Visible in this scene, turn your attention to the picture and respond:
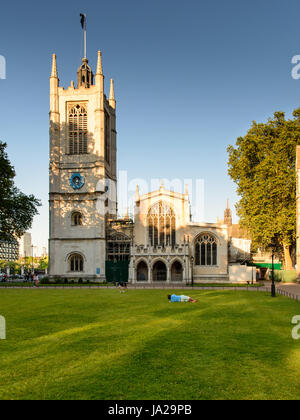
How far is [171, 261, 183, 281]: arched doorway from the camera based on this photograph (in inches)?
1834

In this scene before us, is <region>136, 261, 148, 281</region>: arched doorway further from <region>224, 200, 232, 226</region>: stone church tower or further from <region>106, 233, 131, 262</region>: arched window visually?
<region>224, 200, 232, 226</region>: stone church tower

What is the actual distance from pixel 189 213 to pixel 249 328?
3586 centimetres

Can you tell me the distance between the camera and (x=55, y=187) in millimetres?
49531

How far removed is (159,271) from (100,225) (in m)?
10.5

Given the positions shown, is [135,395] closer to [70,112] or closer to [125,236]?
[125,236]

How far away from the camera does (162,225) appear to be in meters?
48.5

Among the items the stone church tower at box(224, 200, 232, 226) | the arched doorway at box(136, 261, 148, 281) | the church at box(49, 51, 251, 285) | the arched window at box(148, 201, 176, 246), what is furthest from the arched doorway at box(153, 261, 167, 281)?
the stone church tower at box(224, 200, 232, 226)

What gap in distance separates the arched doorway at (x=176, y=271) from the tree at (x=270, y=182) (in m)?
10.5

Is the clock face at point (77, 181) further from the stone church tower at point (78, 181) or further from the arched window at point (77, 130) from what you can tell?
the arched window at point (77, 130)

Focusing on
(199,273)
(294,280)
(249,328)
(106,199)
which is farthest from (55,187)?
(249,328)

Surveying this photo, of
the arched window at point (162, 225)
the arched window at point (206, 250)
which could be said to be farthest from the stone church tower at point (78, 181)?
the arched window at point (206, 250)

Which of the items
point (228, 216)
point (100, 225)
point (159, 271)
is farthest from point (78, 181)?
point (228, 216)

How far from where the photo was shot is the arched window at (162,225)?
48156 mm

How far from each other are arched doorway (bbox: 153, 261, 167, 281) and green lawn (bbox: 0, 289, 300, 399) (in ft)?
101
